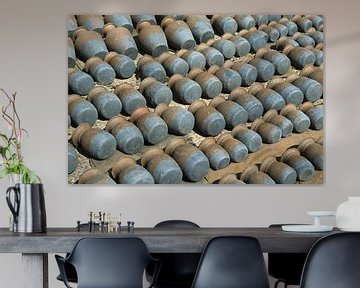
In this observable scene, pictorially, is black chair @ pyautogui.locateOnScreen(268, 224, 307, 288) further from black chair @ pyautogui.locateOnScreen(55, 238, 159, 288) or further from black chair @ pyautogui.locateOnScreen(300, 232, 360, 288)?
black chair @ pyautogui.locateOnScreen(55, 238, 159, 288)

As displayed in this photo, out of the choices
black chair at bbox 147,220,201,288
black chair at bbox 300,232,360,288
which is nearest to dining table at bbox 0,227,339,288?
black chair at bbox 300,232,360,288

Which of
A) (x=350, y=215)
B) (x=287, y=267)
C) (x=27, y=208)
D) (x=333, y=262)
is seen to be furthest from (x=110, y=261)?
(x=287, y=267)

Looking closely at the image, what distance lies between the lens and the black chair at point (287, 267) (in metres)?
4.59

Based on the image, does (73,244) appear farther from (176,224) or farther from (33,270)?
(176,224)

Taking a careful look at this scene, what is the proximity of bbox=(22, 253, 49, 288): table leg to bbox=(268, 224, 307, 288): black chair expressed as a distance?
168 cm

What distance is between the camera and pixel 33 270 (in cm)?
362

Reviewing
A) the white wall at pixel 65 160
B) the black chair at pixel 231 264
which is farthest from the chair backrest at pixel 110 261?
the white wall at pixel 65 160

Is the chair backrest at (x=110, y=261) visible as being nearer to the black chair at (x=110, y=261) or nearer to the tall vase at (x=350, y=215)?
the black chair at (x=110, y=261)

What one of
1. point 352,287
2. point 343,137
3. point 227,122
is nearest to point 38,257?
point 352,287

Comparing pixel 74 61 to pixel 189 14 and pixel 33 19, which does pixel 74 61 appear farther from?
pixel 189 14

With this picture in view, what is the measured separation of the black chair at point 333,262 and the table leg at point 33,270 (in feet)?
4.14

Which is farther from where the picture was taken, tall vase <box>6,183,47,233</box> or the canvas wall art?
the canvas wall art

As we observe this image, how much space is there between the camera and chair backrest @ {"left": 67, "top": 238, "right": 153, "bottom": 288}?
139 inches

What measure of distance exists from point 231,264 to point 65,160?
97.3 inches
